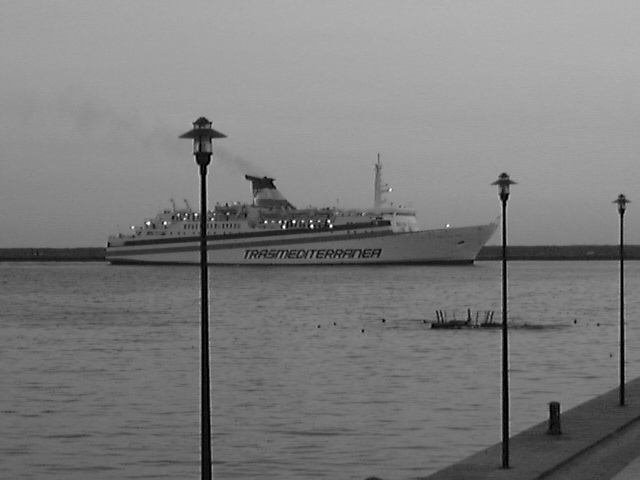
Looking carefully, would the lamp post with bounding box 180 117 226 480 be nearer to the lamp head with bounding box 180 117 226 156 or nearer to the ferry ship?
the lamp head with bounding box 180 117 226 156

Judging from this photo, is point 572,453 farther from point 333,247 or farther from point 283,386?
point 333,247

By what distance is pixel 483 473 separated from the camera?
12.5 meters

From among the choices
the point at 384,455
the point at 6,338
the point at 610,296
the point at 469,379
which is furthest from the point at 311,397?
the point at 610,296

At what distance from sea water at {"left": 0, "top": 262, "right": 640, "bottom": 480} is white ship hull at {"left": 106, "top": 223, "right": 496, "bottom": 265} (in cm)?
5742

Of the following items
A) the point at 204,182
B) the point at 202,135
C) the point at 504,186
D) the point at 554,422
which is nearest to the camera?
the point at 202,135

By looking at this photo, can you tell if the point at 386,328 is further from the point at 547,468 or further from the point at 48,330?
the point at 547,468

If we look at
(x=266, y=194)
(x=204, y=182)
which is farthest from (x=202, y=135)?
(x=266, y=194)

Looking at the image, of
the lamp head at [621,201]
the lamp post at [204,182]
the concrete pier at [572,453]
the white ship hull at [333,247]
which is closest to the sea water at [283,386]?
the concrete pier at [572,453]

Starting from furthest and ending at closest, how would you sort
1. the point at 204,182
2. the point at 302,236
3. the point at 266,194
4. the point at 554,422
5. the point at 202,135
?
the point at 266,194 → the point at 302,236 → the point at 554,422 → the point at 204,182 → the point at 202,135

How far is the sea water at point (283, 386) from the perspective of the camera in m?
16.8

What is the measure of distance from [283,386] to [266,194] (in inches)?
3913

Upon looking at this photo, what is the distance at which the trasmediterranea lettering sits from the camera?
392 ft

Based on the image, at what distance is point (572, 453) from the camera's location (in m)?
13.3

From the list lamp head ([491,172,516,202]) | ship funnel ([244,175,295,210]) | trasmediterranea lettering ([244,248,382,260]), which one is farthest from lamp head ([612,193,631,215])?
ship funnel ([244,175,295,210])
